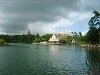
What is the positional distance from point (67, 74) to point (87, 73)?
4.14 m

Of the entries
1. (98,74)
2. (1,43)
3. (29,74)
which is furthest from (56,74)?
(1,43)

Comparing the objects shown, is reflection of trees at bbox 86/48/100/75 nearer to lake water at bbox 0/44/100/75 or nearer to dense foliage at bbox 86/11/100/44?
lake water at bbox 0/44/100/75

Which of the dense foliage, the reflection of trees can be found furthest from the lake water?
the dense foliage

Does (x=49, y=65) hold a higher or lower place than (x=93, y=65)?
higher

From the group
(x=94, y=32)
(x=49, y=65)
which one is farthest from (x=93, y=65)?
(x=94, y=32)

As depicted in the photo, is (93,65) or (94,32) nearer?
(93,65)

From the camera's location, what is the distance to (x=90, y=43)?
5714 inches

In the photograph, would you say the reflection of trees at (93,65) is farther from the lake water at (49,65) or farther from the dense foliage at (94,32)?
the dense foliage at (94,32)

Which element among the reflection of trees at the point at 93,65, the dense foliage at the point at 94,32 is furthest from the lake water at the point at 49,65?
the dense foliage at the point at 94,32

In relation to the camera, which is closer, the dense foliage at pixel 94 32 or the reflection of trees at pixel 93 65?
the reflection of trees at pixel 93 65

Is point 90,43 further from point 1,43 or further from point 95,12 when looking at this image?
point 1,43

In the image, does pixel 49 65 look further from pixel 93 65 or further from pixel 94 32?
pixel 94 32

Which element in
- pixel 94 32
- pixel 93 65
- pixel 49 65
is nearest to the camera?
pixel 49 65

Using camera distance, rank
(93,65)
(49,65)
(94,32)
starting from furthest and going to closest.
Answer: (94,32)
(93,65)
(49,65)
